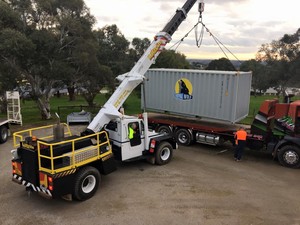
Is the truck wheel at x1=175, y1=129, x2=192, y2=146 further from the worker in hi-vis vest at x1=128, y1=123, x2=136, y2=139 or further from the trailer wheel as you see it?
the worker in hi-vis vest at x1=128, y1=123, x2=136, y2=139

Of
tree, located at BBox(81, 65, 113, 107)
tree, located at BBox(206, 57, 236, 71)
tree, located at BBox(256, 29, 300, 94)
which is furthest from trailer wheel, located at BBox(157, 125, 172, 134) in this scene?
tree, located at BBox(206, 57, 236, 71)

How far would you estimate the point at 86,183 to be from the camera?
8.45 meters

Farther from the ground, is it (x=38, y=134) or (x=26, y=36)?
(x=26, y=36)

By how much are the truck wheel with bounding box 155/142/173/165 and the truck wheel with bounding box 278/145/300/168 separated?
4.31m

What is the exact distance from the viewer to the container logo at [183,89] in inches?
539

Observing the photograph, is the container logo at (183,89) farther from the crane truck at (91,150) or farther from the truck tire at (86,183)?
the truck tire at (86,183)

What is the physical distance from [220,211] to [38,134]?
11.8 meters

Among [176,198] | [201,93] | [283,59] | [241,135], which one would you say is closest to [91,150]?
[176,198]

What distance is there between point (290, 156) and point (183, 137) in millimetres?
4824

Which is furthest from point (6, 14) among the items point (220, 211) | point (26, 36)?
point (220, 211)

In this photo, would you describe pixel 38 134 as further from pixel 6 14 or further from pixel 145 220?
pixel 145 220

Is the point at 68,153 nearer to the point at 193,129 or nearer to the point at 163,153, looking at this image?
the point at 163,153

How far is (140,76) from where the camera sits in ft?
34.8

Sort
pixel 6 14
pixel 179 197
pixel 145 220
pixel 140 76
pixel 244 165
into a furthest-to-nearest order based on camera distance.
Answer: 1. pixel 6 14
2. pixel 244 165
3. pixel 140 76
4. pixel 179 197
5. pixel 145 220
